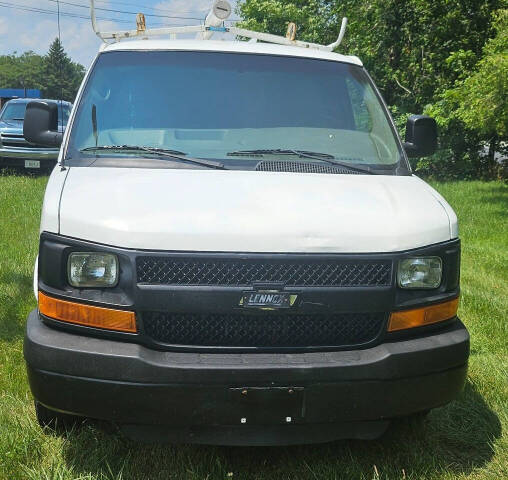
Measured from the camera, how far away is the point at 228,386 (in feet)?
8.87

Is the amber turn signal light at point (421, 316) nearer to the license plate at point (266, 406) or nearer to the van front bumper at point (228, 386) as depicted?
the van front bumper at point (228, 386)

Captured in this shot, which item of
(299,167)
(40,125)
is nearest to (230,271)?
(299,167)

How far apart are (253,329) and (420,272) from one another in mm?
759

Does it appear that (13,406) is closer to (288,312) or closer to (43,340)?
(43,340)

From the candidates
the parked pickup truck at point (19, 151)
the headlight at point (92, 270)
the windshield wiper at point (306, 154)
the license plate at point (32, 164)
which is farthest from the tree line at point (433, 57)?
the headlight at point (92, 270)

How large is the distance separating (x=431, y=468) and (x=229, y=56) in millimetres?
2578

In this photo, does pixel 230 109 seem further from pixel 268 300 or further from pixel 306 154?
pixel 268 300

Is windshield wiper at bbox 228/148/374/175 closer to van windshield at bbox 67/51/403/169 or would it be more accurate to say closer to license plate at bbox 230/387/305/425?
van windshield at bbox 67/51/403/169

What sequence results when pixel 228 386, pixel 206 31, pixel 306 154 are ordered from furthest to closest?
pixel 206 31 < pixel 306 154 < pixel 228 386

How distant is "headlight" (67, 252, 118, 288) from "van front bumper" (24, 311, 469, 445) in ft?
0.75

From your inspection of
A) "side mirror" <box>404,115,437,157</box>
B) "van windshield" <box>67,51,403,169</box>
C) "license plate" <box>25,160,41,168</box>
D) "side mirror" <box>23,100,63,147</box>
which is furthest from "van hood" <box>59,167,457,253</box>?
"license plate" <box>25,160,41,168</box>

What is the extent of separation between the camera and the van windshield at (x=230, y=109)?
3709 mm

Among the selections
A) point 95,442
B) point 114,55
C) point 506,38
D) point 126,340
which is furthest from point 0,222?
point 506,38

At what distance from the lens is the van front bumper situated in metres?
2.69
